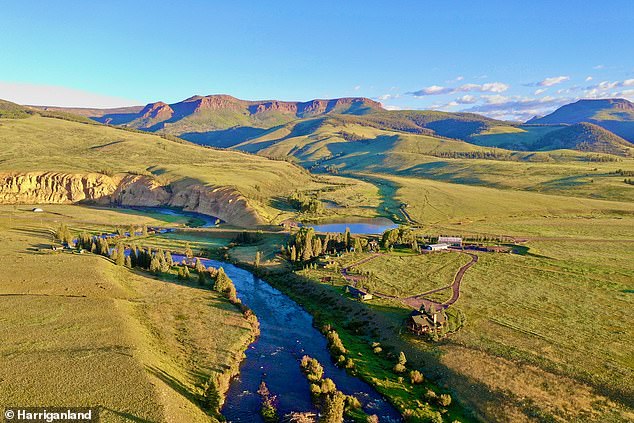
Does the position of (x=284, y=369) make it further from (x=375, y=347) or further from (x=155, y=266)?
(x=155, y=266)

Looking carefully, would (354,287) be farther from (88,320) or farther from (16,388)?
(16,388)

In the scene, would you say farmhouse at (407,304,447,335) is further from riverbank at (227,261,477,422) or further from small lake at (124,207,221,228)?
small lake at (124,207,221,228)

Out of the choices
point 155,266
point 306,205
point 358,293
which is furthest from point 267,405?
point 306,205

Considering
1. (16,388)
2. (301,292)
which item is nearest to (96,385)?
(16,388)

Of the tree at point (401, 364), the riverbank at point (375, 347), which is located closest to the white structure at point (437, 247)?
the riverbank at point (375, 347)

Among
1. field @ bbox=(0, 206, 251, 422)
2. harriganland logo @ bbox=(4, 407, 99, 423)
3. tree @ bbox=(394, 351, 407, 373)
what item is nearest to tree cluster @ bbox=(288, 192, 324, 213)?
field @ bbox=(0, 206, 251, 422)
